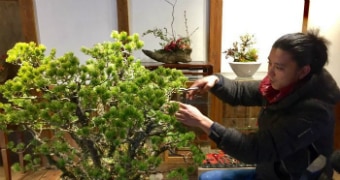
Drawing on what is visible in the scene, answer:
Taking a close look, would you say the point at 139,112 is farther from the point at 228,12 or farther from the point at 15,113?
the point at 228,12

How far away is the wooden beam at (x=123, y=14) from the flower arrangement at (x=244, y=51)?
88 cm

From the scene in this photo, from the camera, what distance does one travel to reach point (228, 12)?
246 cm

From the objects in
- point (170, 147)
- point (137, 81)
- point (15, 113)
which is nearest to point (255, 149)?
point (170, 147)

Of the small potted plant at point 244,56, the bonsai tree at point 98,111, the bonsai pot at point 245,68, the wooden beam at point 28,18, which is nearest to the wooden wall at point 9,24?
the wooden beam at point 28,18

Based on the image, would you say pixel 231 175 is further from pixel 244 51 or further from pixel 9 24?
pixel 9 24

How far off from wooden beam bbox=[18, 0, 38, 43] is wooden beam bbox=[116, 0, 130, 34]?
709 mm

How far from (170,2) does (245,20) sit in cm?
66

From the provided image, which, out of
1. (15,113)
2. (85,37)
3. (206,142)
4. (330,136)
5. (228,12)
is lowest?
(206,142)

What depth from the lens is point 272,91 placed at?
4.00ft

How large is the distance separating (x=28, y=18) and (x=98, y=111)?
196 cm

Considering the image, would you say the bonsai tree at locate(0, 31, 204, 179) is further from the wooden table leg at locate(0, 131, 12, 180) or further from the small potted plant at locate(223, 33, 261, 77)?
the small potted plant at locate(223, 33, 261, 77)

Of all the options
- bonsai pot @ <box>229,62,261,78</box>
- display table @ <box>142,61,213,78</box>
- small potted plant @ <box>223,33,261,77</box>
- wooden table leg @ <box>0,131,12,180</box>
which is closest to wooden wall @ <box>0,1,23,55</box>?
wooden table leg @ <box>0,131,12,180</box>

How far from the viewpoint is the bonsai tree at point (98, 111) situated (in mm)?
691

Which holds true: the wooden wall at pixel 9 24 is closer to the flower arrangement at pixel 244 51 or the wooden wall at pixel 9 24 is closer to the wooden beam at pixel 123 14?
the wooden beam at pixel 123 14
